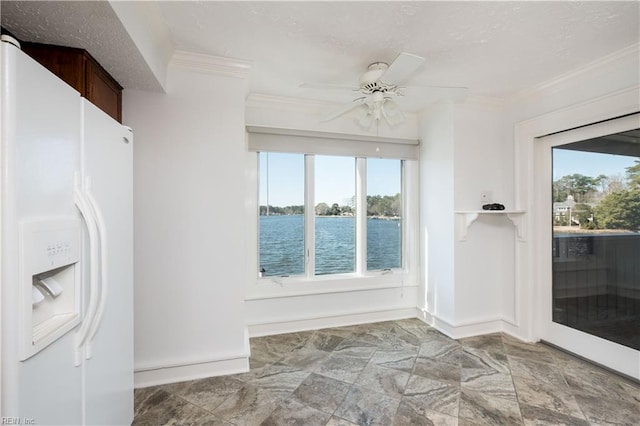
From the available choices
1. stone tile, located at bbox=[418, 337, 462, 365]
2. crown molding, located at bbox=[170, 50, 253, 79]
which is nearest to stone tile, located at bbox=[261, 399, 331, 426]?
stone tile, located at bbox=[418, 337, 462, 365]

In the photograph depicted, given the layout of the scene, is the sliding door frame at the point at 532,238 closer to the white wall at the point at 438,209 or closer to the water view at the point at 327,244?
the white wall at the point at 438,209

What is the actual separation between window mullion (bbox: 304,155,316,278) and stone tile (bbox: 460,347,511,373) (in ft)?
5.22

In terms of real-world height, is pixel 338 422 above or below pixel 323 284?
below

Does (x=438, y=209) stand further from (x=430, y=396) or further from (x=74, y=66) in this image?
(x=74, y=66)

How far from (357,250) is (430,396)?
164cm

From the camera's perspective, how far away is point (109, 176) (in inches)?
52.4

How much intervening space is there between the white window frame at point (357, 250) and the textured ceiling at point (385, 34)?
36.3 inches

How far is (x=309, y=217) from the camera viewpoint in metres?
3.18

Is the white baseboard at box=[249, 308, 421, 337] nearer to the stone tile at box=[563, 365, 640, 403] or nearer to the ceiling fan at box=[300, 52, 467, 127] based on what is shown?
the stone tile at box=[563, 365, 640, 403]

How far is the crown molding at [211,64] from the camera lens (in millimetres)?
2100

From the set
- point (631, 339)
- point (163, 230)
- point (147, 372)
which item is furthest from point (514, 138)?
point (147, 372)

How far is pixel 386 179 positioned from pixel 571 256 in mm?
1830

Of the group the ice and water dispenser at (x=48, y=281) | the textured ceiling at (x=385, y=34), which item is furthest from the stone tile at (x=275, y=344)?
the textured ceiling at (x=385, y=34)

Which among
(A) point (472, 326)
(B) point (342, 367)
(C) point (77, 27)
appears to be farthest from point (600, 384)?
(C) point (77, 27)
